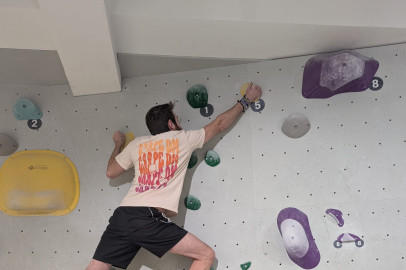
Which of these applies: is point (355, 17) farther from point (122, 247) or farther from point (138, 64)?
point (122, 247)

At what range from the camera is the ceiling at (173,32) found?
2062 mm

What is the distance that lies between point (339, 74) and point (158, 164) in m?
1.07

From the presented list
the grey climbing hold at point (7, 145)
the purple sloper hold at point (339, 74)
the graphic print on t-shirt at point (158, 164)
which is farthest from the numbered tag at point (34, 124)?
the purple sloper hold at point (339, 74)

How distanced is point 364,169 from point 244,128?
0.67 meters

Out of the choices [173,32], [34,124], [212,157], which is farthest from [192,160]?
[34,124]

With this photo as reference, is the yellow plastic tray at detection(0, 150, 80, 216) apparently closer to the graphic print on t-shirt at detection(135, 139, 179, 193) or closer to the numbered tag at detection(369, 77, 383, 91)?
the graphic print on t-shirt at detection(135, 139, 179, 193)

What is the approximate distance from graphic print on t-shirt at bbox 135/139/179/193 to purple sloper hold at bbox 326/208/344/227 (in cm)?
85

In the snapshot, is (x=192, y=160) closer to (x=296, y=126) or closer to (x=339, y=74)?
(x=296, y=126)

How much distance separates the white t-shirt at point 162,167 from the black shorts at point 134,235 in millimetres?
55

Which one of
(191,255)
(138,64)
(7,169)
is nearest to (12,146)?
(7,169)

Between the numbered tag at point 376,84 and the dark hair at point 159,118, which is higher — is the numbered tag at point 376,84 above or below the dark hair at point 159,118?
above

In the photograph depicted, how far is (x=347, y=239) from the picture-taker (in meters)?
2.22

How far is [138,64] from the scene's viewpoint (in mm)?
2432

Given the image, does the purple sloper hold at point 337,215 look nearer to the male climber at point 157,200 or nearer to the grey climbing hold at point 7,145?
the male climber at point 157,200
